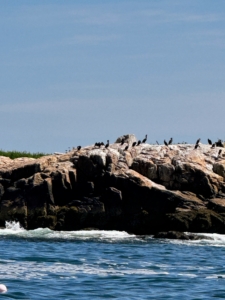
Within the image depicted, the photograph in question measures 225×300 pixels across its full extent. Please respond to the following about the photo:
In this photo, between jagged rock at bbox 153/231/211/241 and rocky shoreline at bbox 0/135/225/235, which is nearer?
jagged rock at bbox 153/231/211/241

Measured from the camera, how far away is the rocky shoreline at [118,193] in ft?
177

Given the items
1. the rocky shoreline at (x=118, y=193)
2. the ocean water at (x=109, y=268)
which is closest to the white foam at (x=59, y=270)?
the ocean water at (x=109, y=268)

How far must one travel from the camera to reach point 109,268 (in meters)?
30.5

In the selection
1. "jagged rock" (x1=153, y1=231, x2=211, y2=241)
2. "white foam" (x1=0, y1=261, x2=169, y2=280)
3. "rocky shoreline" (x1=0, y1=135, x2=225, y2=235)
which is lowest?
"white foam" (x1=0, y1=261, x2=169, y2=280)

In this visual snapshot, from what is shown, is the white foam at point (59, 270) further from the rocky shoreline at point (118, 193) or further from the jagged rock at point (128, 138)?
the jagged rock at point (128, 138)

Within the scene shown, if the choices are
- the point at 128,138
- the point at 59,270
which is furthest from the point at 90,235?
the point at 59,270

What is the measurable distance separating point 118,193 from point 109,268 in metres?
24.0

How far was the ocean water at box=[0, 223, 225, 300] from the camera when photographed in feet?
77.7

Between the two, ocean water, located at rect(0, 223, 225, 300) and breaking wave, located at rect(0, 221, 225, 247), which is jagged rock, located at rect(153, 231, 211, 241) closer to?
breaking wave, located at rect(0, 221, 225, 247)

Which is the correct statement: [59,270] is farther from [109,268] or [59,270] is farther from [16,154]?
[16,154]

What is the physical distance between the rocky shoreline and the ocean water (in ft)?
14.3

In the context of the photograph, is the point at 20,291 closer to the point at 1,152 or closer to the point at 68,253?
the point at 68,253

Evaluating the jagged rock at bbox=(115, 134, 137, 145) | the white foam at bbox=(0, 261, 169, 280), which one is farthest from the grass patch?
the white foam at bbox=(0, 261, 169, 280)

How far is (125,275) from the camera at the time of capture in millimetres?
28062
